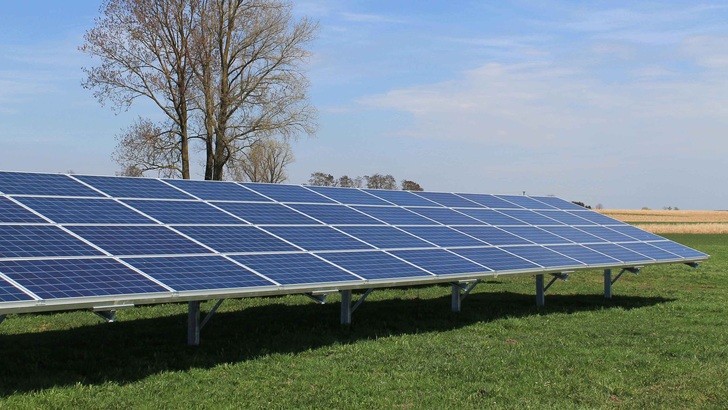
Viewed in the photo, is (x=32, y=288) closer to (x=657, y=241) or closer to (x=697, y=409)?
(x=697, y=409)

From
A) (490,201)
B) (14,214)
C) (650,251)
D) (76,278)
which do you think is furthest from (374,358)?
(490,201)

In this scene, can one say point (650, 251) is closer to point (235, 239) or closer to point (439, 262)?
point (439, 262)

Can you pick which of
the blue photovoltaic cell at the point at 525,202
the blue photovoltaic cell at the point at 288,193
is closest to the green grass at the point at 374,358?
the blue photovoltaic cell at the point at 288,193

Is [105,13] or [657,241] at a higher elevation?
[105,13]

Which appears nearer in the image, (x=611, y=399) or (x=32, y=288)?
(x=32, y=288)

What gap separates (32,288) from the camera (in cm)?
1062

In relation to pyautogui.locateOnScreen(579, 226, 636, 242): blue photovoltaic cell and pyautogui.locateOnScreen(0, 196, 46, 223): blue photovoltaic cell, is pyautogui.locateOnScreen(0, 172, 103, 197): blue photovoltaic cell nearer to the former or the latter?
pyautogui.locateOnScreen(0, 196, 46, 223): blue photovoltaic cell

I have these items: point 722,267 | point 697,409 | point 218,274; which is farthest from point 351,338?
point 722,267

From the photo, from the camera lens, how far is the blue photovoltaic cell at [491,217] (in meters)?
23.3

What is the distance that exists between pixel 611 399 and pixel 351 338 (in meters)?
5.59

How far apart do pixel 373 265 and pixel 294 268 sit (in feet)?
6.28

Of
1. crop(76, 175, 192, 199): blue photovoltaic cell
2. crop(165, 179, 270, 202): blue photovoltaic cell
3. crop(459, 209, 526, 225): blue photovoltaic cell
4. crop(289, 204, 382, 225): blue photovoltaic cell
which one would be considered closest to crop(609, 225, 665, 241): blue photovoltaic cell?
crop(459, 209, 526, 225): blue photovoltaic cell

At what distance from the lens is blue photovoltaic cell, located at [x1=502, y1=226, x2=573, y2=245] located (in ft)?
72.2

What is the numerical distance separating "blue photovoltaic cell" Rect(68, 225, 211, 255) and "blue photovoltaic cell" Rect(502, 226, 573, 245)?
10.6m
